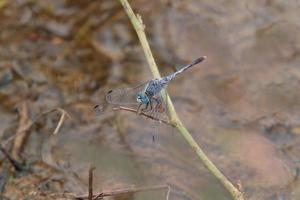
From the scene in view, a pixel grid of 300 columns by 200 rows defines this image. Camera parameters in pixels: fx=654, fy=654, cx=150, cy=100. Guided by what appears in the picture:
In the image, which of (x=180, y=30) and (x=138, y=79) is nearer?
(x=138, y=79)

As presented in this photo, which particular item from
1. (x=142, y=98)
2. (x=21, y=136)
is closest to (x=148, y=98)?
(x=142, y=98)

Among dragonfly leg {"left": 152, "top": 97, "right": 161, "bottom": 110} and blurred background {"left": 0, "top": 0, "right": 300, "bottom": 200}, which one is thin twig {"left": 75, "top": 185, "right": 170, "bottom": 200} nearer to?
blurred background {"left": 0, "top": 0, "right": 300, "bottom": 200}

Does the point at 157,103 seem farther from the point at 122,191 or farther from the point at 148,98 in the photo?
the point at 122,191

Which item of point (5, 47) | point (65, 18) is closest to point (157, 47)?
point (65, 18)

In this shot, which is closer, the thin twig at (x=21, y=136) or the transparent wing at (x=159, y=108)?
the transparent wing at (x=159, y=108)

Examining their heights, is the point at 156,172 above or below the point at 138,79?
below

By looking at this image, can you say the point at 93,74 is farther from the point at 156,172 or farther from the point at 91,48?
the point at 156,172

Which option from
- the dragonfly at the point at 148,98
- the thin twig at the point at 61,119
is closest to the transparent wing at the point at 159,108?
the dragonfly at the point at 148,98

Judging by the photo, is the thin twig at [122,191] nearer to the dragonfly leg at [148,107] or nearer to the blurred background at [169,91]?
the blurred background at [169,91]

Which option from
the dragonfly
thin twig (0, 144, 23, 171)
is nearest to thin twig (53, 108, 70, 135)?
thin twig (0, 144, 23, 171)
